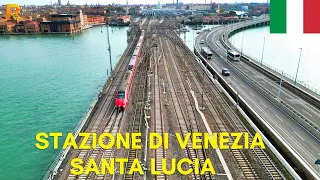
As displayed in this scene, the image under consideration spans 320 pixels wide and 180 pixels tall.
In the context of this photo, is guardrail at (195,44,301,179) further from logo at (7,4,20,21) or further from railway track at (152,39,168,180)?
logo at (7,4,20,21)

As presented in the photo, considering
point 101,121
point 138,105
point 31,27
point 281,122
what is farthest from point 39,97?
point 31,27

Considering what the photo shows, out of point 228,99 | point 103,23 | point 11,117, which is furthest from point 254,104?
point 103,23

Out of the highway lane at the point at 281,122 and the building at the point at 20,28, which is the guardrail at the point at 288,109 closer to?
the highway lane at the point at 281,122

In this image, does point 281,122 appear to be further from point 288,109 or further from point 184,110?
point 184,110

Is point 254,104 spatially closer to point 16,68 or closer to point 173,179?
point 173,179

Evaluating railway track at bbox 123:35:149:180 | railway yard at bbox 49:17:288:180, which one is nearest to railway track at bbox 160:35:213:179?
railway yard at bbox 49:17:288:180

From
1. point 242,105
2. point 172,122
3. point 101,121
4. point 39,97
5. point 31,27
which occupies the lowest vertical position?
point 172,122
